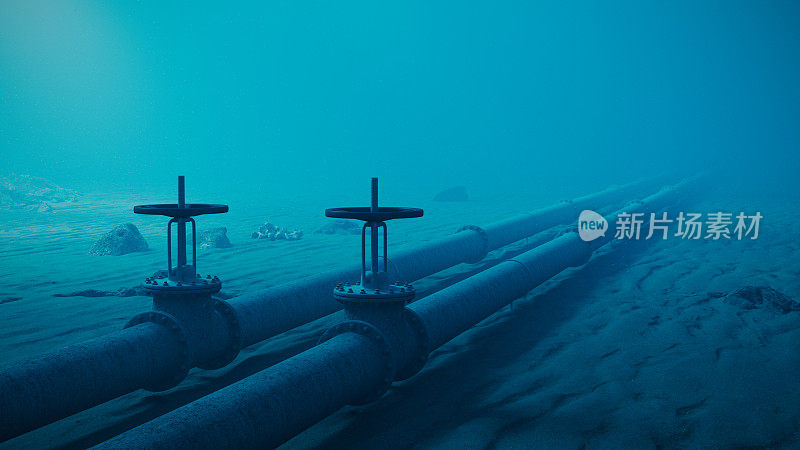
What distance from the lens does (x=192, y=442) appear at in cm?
246

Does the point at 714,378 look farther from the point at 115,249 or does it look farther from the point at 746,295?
the point at 115,249

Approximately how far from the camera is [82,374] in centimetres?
322

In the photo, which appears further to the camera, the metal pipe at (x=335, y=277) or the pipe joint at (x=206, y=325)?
the metal pipe at (x=335, y=277)

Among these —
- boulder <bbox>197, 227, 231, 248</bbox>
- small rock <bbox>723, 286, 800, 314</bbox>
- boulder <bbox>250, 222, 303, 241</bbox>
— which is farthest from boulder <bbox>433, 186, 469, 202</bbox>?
small rock <bbox>723, 286, 800, 314</bbox>

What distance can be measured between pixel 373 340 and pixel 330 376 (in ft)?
1.56

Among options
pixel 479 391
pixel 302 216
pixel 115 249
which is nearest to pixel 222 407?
pixel 479 391

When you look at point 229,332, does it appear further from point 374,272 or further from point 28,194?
point 28,194

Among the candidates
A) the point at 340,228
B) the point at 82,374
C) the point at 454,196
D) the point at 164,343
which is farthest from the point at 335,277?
the point at 454,196

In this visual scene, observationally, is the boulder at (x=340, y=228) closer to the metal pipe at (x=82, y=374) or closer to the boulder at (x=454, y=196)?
the metal pipe at (x=82, y=374)

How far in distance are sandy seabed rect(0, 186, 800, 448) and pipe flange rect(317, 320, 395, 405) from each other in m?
0.12

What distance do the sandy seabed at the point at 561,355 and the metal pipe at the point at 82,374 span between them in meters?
0.37

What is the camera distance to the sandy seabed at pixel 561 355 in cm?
342

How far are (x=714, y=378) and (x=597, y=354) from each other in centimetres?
83

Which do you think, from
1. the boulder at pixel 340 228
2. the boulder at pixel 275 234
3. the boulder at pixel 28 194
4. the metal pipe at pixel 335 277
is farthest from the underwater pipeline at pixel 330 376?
the boulder at pixel 28 194
